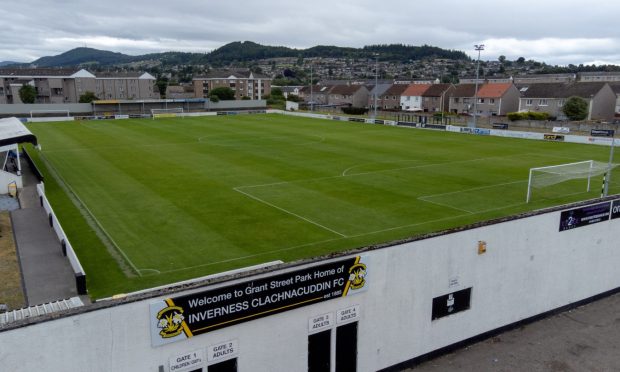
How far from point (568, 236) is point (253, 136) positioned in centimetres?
4854

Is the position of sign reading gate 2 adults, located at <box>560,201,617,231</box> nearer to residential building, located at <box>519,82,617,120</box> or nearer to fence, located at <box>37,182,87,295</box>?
fence, located at <box>37,182,87,295</box>

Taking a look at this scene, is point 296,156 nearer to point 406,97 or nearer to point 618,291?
point 618,291

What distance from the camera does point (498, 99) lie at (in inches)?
3883

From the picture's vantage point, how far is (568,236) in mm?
15047

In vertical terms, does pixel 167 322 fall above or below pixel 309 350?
above

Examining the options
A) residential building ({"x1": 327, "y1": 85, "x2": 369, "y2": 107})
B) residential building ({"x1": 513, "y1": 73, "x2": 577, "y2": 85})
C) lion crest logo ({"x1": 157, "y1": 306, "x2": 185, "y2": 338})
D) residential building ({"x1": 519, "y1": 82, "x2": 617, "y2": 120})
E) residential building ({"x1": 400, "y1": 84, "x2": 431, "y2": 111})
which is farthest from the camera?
residential building ({"x1": 513, "y1": 73, "x2": 577, "y2": 85})

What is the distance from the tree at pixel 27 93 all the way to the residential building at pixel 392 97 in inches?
3372

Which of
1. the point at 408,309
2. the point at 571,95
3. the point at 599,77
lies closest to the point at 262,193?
the point at 408,309

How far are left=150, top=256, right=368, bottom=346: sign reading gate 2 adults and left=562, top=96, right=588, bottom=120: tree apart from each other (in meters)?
85.9

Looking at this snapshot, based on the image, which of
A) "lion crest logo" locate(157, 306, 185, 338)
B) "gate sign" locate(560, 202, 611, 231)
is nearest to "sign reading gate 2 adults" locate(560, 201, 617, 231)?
"gate sign" locate(560, 202, 611, 231)

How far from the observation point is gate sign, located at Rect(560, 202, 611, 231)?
1477 centimetres

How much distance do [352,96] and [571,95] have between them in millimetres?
55780

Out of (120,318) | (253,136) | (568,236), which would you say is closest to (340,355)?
(120,318)

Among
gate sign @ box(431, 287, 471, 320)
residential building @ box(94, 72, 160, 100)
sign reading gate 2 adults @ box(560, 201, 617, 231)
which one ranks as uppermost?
residential building @ box(94, 72, 160, 100)
